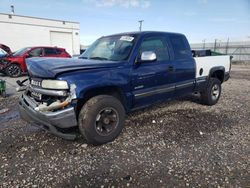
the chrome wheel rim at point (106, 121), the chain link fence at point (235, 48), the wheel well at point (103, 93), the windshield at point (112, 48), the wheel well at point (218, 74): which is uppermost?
the chain link fence at point (235, 48)

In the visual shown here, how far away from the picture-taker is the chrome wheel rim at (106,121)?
3.59 metres

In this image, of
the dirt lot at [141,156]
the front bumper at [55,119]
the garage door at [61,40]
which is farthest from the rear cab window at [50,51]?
the garage door at [61,40]

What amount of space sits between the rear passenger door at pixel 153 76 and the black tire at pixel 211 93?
5.51ft

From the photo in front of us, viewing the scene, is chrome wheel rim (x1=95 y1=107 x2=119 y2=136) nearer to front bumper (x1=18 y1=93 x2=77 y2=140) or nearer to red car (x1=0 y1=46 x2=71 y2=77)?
front bumper (x1=18 y1=93 x2=77 y2=140)

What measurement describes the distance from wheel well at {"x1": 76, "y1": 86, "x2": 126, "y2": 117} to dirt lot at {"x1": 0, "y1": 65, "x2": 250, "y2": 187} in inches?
28.7

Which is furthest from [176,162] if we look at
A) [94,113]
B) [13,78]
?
[13,78]

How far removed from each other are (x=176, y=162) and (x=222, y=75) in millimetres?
4304

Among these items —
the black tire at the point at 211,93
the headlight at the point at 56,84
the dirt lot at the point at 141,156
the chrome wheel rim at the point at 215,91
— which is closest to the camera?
the dirt lot at the point at 141,156

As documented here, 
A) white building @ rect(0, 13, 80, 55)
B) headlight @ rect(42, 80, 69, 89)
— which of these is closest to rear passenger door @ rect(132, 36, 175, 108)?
headlight @ rect(42, 80, 69, 89)

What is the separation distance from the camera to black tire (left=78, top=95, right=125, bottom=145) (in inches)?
134

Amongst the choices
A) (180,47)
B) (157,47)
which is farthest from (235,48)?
(157,47)

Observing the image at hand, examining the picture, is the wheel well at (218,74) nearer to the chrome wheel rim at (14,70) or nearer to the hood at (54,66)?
the hood at (54,66)

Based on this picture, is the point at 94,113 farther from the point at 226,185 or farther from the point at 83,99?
the point at 226,185

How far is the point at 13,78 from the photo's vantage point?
1164cm
